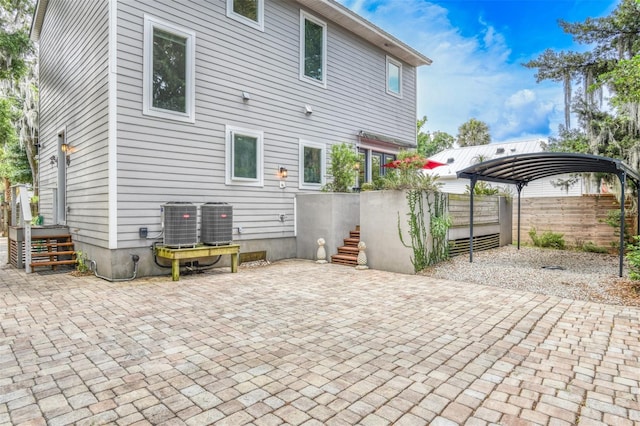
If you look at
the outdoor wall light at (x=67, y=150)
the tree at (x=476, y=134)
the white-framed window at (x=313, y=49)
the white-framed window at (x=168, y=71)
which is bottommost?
the outdoor wall light at (x=67, y=150)

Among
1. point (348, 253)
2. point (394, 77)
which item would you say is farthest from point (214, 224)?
point (394, 77)

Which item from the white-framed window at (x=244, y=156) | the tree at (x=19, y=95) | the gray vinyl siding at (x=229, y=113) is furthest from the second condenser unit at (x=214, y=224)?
the tree at (x=19, y=95)

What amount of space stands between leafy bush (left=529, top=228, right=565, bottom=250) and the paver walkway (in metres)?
6.69

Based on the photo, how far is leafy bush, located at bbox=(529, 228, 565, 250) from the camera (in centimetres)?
1057

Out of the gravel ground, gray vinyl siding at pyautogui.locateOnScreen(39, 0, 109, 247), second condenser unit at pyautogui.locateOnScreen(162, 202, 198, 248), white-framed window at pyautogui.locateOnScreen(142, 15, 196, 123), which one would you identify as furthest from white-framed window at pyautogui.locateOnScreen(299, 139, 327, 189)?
gray vinyl siding at pyautogui.locateOnScreen(39, 0, 109, 247)

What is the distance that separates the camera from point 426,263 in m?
7.41

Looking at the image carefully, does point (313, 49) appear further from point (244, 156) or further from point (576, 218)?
point (576, 218)

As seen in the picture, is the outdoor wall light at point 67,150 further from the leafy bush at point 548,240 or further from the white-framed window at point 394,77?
the leafy bush at point 548,240

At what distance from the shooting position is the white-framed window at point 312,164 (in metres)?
9.28

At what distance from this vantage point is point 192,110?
7055mm

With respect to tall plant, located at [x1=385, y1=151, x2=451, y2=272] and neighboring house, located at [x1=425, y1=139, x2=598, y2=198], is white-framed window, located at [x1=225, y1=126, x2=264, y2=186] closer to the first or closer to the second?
tall plant, located at [x1=385, y1=151, x2=451, y2=272]

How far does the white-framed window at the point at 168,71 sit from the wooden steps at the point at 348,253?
14.2 feet

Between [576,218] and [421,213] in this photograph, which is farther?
[576,218]

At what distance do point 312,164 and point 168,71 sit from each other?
13.6 ft
